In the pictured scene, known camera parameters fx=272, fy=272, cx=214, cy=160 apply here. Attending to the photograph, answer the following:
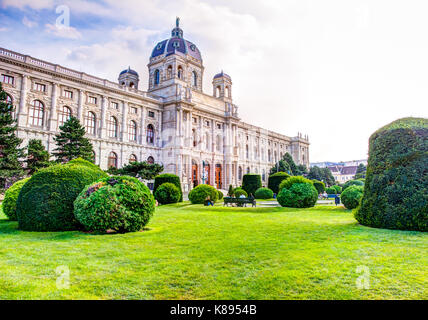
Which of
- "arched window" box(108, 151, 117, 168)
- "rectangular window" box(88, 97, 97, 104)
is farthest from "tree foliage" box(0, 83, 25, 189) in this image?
"arched window" box(108, 151, 117, 168)

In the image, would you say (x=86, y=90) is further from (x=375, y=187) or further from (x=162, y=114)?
(x=375, y=187)

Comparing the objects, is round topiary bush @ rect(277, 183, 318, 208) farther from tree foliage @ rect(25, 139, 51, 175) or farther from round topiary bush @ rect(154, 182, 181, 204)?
tree foliage @ rect(25, 139, 51, 175)

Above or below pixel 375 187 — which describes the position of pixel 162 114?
above

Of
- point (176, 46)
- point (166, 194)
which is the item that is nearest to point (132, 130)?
point (166, 194)

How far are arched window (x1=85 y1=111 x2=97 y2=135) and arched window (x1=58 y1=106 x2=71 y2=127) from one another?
86.1 inches

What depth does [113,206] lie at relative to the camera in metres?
8.10

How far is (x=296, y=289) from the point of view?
371cm

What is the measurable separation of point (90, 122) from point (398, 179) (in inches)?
1274

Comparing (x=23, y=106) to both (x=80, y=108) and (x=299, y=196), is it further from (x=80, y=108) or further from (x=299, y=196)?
(x=299, y=196)

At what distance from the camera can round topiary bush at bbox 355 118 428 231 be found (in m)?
8.06
